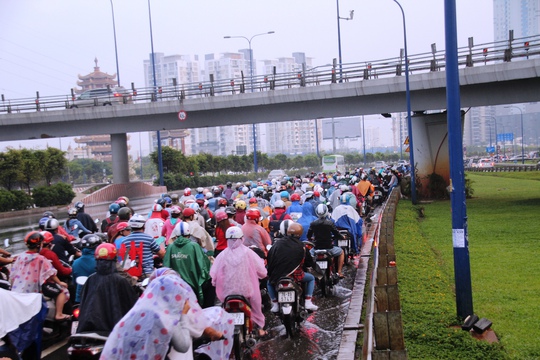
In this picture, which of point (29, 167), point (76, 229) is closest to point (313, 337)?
point (76, 229)

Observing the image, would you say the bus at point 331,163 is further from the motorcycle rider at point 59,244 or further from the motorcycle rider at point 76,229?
the motorcycle rider at point 59,244

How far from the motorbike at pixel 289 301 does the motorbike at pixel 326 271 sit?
6.47 ft

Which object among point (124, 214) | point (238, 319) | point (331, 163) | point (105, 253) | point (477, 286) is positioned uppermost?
point (105, 253)

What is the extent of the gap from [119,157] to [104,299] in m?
33.0

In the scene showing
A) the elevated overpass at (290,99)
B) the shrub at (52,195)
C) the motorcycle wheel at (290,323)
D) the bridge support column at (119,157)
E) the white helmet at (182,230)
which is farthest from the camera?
the shrub at (52,195)

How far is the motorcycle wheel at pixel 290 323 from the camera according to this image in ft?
27.0

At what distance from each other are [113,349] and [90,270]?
13.1 feet

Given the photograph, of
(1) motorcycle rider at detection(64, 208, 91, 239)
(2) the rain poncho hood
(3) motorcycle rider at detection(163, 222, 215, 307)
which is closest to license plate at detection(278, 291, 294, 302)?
(3) motorcycle rider at detection(163, 222, 215, 307)

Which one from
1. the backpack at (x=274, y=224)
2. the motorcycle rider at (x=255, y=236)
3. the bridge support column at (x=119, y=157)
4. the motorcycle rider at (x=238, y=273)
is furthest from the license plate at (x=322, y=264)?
the bridge support column at (x=119, y=157)

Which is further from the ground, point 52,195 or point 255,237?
point 255,237

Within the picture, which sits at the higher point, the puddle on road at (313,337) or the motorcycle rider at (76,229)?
the motorcycle rider at (76,229)

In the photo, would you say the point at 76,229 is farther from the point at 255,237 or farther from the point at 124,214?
the point at 255,237

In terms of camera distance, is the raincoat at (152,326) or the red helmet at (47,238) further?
the red helmet at (47,238)

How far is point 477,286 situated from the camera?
37.8 feet
